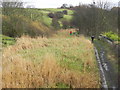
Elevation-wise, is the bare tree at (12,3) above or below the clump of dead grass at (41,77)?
above

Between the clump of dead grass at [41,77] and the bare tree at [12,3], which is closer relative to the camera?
the clump of dead grass at [41,77]

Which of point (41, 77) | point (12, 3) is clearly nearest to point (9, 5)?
point (12, 3)

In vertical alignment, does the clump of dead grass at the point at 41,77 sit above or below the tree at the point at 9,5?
below

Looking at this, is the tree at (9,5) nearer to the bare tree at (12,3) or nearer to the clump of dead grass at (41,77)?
the bare tree at (12,3)

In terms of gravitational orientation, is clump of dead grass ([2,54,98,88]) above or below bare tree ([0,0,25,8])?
below

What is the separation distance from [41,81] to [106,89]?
1.27 meters

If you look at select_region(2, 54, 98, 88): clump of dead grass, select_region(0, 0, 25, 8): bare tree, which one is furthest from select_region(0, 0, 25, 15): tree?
select_region(2, 54, 98, 88): clump of dead grass

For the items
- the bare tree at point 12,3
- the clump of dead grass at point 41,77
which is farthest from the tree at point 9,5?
the clump of dead grass at point 41,77

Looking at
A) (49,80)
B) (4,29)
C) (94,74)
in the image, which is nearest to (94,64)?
(94,74)

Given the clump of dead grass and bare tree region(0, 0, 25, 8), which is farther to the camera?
bare tree region(0, 0, 25, 8)

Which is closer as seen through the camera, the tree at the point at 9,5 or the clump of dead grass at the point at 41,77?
the clump of dead grass at the point at 41,77

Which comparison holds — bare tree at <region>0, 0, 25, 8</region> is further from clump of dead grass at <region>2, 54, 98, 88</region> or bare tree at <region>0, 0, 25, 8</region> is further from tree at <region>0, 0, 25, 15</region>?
clump of dead grass at <region>2, 54, 98, 88</region>

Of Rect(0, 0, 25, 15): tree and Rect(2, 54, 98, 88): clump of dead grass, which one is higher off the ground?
Rect(0, 0, 25, 15): tree

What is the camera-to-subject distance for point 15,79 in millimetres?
3322
